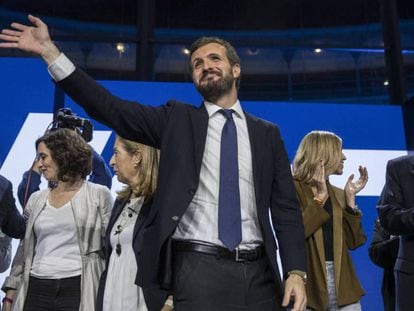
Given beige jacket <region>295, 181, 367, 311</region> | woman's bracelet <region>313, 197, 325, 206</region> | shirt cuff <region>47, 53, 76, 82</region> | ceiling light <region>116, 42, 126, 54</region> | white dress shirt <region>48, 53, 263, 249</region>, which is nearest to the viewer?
shirt cuff <region>47, 53, 76, 82</region>

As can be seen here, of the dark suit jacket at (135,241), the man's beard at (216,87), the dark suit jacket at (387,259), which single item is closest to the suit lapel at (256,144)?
the man's beard at (216,87)

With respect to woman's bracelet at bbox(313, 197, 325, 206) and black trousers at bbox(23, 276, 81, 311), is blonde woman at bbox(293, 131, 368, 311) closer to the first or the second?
woman's bracelet at bbox(313, 197, 325, 206)

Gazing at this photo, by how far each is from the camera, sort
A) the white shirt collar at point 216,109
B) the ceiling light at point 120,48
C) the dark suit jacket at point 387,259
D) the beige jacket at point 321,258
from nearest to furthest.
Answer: the white shirt collar at point 216,109 → the beige jacket at point 321,258 → the dark suit jacket at point 387,259 → the ceiling light at point 120,48

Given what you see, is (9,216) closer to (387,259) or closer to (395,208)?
(395,208)

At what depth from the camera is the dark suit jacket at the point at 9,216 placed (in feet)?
8.02

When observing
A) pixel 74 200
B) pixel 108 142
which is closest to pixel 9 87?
pixel 108 142

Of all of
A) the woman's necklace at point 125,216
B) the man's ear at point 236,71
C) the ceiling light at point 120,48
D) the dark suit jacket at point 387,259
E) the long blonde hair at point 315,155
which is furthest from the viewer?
the ceiling light at point 120,48

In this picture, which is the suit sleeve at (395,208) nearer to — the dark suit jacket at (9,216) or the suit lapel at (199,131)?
the suit lapel at (199,131)

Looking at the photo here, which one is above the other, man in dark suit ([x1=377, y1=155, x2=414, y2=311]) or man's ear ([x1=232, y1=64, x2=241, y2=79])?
man's ear ([x1=232, y1=64, x2=241, y2=79])

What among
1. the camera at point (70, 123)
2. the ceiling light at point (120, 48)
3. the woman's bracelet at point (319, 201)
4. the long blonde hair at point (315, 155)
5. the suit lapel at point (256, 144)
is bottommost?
the woman's bracelet at point (319, 201)

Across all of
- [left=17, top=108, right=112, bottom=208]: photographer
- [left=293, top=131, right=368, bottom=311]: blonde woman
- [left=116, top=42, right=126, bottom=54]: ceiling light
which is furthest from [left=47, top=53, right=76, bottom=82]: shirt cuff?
[left=116, top=42, right=126, bottom=54]: ceiling light

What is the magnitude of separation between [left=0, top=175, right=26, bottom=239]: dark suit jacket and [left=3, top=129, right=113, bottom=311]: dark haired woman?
0.21ft

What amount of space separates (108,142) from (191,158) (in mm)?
2707

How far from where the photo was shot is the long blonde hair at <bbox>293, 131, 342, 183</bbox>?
8.26 feet
